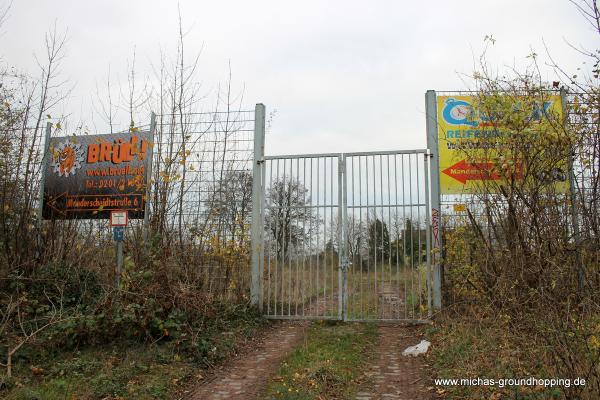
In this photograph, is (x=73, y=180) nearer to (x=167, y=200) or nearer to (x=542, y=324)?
(x=167, y=200)

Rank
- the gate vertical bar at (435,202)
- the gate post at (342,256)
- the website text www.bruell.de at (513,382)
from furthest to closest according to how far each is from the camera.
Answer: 1. the gate post at (342,256)
2. the gate vertical bar at (435,202)
3. the website text www.bruell.de at (513,382)

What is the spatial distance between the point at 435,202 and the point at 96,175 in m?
6.94

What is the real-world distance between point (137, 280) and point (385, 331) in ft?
14.0

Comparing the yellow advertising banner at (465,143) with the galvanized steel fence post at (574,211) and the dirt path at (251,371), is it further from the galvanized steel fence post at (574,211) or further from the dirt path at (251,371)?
the dirt path at (251,371)

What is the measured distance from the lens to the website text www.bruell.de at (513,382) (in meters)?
3.75

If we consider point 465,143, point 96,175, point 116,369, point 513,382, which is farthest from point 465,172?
point 96,175

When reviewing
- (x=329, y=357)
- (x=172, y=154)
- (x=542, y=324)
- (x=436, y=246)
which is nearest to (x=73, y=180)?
(x=172, y=154)

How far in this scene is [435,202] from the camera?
845 centimetres

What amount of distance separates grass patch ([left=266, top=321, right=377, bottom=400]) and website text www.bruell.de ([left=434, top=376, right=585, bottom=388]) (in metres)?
1.09

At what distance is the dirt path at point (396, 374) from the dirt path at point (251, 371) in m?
1.27

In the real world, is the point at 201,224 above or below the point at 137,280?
above

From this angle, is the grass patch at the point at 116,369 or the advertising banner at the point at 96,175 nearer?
the grass patch at the point at 116,369

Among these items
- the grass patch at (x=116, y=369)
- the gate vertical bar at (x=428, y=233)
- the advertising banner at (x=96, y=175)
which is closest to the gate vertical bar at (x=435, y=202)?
the gate vertical bar at (x=428, y=233)

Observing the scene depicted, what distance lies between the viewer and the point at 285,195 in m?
9.05
